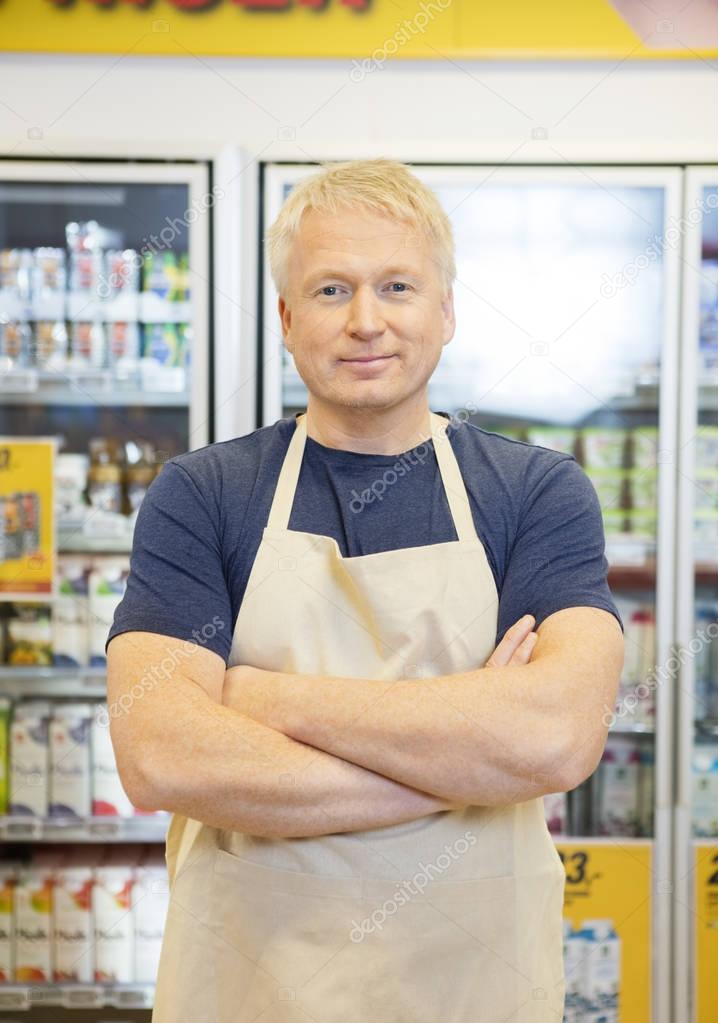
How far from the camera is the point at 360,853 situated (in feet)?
4.48

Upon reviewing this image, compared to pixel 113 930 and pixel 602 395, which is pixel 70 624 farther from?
pixel 602 395

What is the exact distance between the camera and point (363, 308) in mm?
1403

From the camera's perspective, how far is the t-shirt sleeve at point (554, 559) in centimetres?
142

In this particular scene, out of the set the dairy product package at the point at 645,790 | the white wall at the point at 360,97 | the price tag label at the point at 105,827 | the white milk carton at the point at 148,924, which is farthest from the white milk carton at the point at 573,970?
the white wall at the point at 360,97

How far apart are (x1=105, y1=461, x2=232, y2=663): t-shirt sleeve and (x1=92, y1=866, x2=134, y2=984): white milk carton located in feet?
5.05

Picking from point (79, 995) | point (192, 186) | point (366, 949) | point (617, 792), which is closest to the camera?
point (366, 949)

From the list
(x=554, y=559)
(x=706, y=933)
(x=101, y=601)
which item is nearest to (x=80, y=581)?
(x=101, y=601)

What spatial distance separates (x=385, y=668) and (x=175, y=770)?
32 cm

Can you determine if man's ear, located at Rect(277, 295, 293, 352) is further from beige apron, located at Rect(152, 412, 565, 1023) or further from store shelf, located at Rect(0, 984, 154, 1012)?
store shelf, located at Rect(0, 984, 154, 1012)

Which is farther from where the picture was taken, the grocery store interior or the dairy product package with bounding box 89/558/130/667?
the dairy product package with bounding box 89/558/130/667

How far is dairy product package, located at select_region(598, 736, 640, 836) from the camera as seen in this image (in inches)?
108

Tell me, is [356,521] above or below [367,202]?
below

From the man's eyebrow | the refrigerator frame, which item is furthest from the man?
the refrigerator frame

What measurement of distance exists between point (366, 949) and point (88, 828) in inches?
52.5
